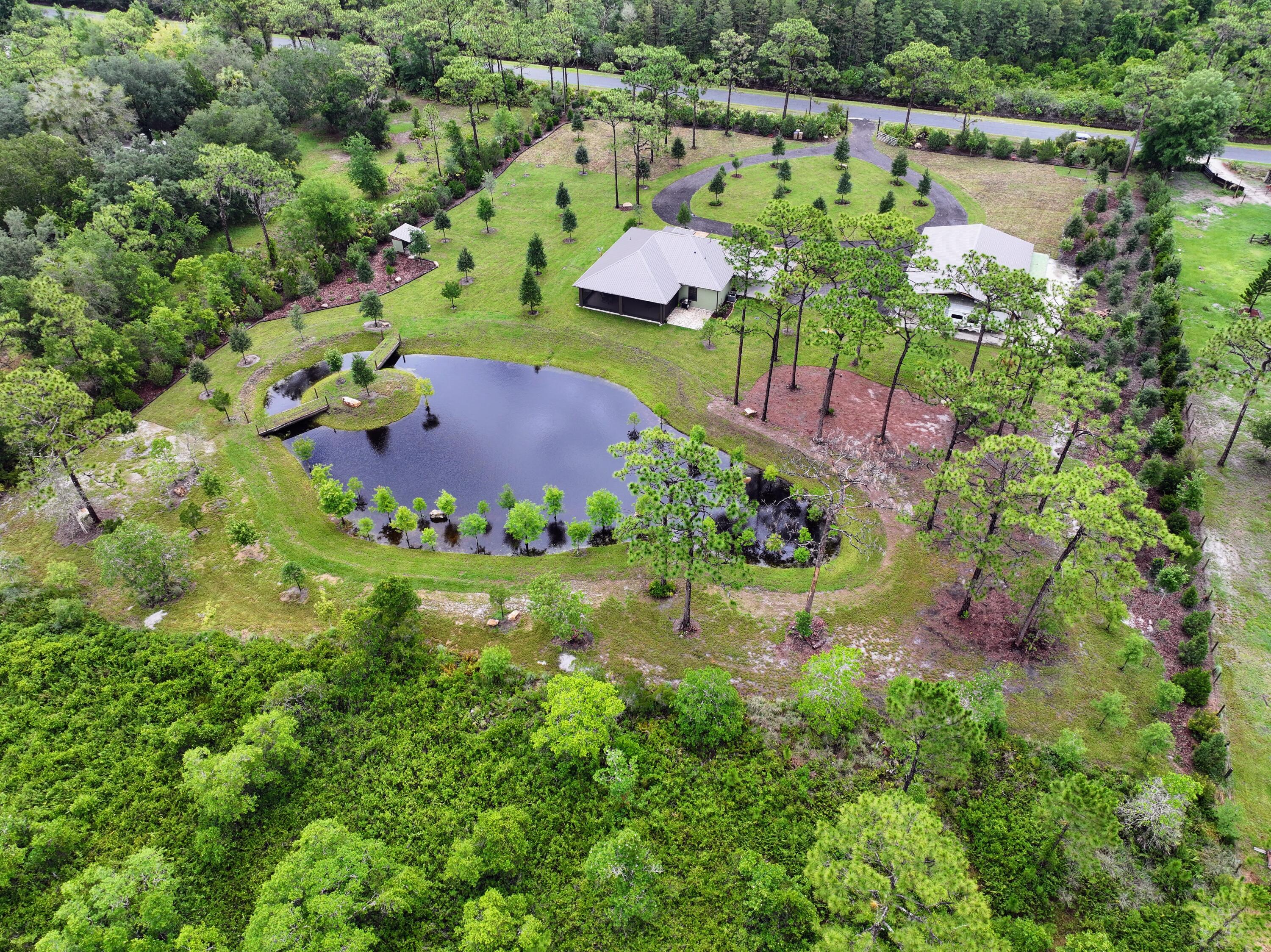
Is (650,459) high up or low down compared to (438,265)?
up

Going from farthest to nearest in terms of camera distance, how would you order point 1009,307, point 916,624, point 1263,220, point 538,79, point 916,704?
point 538,79 → point 1263,220 → point 1009,307 → point 916,624 → point 916,704

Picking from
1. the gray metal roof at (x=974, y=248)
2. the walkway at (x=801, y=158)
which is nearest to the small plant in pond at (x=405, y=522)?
the walkway at (x=801, y=158)

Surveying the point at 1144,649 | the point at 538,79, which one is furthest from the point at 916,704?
the point at 538,79

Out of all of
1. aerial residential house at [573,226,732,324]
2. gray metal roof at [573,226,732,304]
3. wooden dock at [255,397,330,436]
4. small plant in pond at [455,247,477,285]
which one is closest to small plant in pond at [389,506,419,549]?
wooden dock at [255,397,330,436]

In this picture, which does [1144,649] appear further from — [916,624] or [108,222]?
[108,222]

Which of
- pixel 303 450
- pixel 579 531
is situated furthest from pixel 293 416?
pixel 579 531

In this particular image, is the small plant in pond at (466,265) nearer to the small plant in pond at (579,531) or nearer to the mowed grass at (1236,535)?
the small plant in pond at (579,531)
